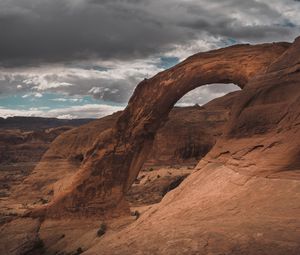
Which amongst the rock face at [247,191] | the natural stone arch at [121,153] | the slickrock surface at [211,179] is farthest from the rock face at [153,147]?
the rock face at [247,191]

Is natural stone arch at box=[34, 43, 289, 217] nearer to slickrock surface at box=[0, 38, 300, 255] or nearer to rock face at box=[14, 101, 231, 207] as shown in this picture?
slickrock surface at box=[0, 38, 300, 255]

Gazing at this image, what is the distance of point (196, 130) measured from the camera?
42500 mm

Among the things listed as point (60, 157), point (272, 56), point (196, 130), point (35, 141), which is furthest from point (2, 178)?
point (272, 56)

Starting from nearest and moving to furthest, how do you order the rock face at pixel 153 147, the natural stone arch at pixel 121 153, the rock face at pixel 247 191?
the rock face at pixel 247 191
the natural stone arch at pixel 121 153
the rock face at pixel 153 147

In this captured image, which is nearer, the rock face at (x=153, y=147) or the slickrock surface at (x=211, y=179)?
the slickrock surface at (x=211, y=179)

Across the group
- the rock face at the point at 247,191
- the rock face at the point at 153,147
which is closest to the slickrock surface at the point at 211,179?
the rock face at the point at 247,191

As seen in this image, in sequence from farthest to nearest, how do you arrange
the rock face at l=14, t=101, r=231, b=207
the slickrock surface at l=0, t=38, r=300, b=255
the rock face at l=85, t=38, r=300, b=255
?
1. the rock face at l=14, t=101, r=231, b=207
2. the slickrock surface at l=0, t=38, r=300, b=255
3. the rock face at l=85, t=38, r=300, b=255

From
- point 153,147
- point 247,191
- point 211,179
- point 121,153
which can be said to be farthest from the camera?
point 153,147

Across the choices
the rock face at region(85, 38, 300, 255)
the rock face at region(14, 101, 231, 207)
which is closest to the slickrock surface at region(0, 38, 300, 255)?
the rock face at region(85, 38, 300, 255)

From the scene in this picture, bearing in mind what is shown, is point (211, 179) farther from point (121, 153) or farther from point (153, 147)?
point (153, 147)

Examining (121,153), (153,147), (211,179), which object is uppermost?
(121,153)

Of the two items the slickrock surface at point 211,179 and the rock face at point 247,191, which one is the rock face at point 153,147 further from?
the rock face at point 247,191

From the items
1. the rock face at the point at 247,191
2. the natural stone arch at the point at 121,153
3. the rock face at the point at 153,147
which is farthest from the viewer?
the rock face at the point at 153,147

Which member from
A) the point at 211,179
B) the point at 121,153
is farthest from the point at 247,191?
the point at 121,153
